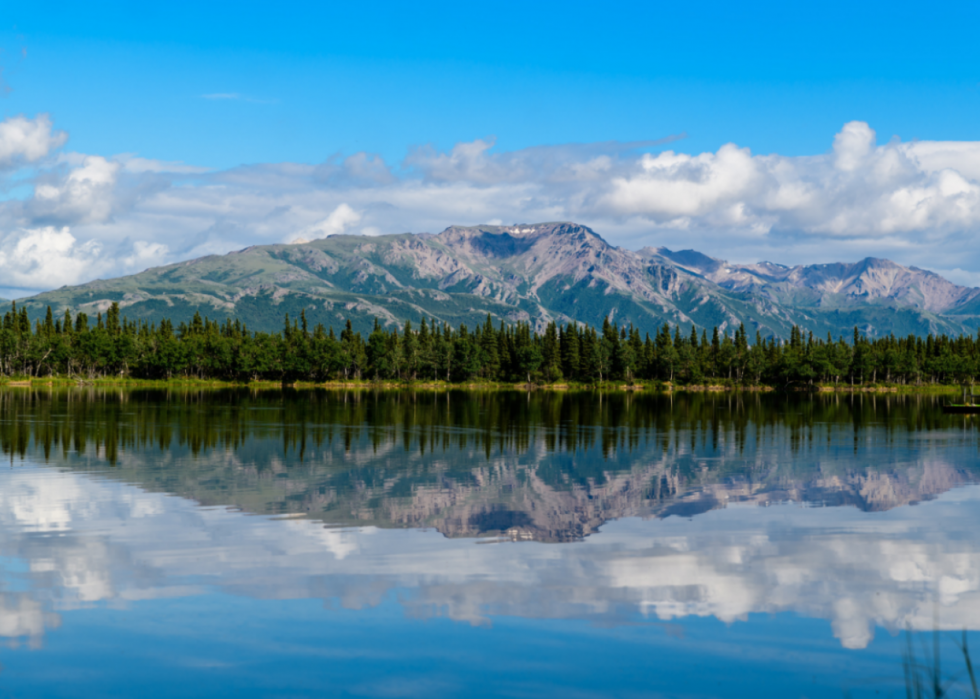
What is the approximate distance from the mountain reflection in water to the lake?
14cm

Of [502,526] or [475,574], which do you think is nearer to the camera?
[475,574]

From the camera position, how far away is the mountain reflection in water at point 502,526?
20.6m

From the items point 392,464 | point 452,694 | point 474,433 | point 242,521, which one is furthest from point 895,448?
point 452,694

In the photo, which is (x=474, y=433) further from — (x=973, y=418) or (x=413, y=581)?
(x=973, y=418)

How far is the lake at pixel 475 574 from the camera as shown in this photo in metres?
15.7

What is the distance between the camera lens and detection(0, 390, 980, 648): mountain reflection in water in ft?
67.5

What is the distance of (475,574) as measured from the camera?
888 inches

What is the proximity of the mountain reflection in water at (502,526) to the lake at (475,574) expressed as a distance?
141 mm

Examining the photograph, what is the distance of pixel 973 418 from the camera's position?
96750mm

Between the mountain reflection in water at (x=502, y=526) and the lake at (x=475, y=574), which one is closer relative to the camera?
the lake at (x=475, y=574)

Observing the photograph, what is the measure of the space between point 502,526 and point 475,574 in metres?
6.77

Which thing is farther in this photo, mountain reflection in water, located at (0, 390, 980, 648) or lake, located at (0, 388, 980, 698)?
mountain reflection in water, located at (0, 390, 980, 648)

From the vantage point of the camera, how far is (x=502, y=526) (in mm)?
29281

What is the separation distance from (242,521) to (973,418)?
9441 cm
